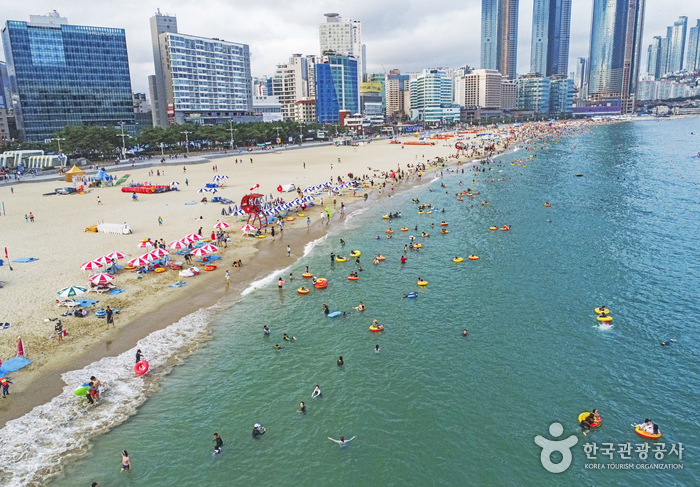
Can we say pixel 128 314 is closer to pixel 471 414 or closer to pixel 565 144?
pixel 471 414

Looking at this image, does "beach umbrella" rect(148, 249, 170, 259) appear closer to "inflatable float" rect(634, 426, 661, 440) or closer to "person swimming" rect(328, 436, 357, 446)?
"person swimming" rect(328, 436, 357, 446)

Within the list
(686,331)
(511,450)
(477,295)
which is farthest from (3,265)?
(686,331)

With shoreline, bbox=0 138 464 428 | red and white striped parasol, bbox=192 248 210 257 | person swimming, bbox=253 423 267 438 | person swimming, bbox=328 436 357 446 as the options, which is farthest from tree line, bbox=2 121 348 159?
person swimming, bbox=328 436 357 446

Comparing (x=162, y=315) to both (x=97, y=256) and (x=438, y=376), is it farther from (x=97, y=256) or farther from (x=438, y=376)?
(x=438, y=376)

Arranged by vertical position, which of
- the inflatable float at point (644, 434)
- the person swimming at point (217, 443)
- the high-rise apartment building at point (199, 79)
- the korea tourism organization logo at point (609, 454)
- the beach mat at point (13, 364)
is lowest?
the korea tourism organization logo at point (609, 454)

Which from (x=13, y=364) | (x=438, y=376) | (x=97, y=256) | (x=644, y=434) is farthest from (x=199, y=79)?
(x=644, y=434)

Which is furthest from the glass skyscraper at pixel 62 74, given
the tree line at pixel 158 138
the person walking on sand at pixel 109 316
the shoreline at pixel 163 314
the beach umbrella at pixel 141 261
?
the person walking on sand at pixel 109 316

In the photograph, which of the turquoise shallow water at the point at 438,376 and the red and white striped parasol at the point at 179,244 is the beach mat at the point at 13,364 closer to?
the turquoise shallow water at the point at 438,376
